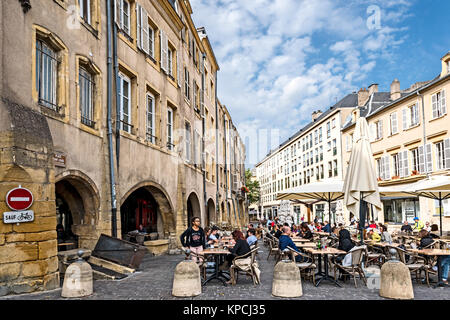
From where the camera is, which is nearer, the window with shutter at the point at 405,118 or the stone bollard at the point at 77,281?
the stone bollard at the point at 77,281

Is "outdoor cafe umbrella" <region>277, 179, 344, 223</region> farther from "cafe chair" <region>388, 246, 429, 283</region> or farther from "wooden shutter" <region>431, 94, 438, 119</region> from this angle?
"wooden shutter" <region>431, 94, 438, 119</region>

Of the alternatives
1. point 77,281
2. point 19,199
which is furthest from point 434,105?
point 19,199

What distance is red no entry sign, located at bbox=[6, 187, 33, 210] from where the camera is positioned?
24.4 ft

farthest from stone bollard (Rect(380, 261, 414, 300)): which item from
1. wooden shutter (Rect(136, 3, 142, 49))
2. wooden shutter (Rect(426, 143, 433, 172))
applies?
wooden shutter (Rect(426, 143, 433, 172))

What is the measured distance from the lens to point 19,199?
298 inches

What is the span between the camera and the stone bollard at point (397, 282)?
7422mm

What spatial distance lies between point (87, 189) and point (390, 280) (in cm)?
777

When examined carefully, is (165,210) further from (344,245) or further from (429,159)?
(429,159)

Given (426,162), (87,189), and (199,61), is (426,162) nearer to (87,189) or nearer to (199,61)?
(199,61)

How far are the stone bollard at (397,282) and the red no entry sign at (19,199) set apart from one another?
22.9 ft

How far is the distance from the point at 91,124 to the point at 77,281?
16.7 feet

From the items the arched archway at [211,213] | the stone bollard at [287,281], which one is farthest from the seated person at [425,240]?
the arched archway at [211,213]

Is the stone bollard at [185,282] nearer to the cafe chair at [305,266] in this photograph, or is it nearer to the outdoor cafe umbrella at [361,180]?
the cafe chair at [305,266]
